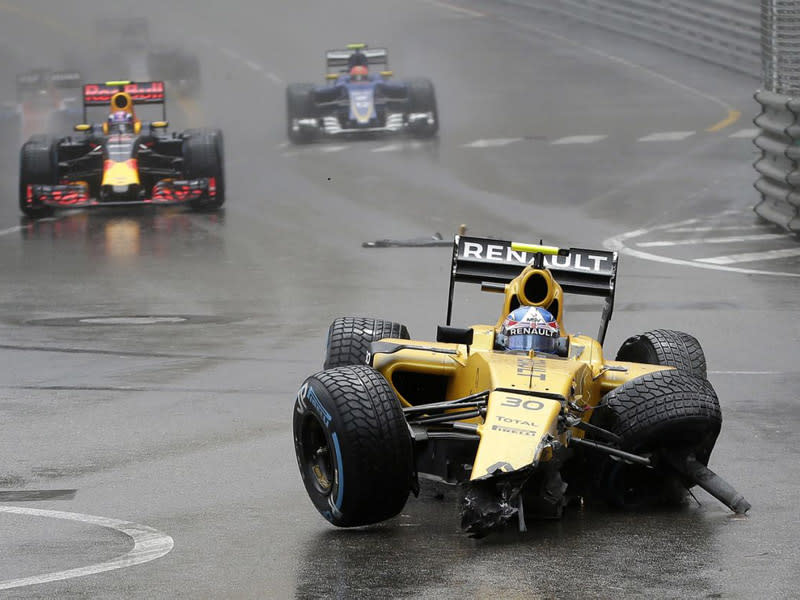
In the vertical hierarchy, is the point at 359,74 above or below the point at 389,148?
above

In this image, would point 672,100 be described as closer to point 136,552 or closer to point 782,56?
point 782,56

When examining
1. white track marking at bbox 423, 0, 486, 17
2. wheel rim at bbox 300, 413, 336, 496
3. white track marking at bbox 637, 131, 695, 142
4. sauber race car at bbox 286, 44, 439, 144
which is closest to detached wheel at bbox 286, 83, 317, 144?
sauber race car at bbox 286, 44, 439, 144

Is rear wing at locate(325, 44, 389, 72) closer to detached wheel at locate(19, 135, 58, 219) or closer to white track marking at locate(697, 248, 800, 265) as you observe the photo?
detached wheel at locate(19, 135, 58, 219)

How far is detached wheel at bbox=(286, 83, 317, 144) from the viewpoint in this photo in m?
34.2

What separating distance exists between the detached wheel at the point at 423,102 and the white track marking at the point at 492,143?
1.05 meters

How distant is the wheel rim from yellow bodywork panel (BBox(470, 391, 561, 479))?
3.20 feet

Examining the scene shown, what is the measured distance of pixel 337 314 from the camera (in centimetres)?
1730

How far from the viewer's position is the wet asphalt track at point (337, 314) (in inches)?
320

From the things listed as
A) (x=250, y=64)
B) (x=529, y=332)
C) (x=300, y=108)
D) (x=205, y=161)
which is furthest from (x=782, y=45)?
(x=250, y=64)

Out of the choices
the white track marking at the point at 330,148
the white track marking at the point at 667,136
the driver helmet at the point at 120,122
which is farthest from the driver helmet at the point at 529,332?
the white track marking at the point at 667,136

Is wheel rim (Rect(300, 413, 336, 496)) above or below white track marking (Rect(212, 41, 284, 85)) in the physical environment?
below

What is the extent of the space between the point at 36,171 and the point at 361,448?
59.0ft

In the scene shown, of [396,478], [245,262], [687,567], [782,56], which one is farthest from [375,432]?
[782,56]

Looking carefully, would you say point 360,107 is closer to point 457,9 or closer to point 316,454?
point 457,9
